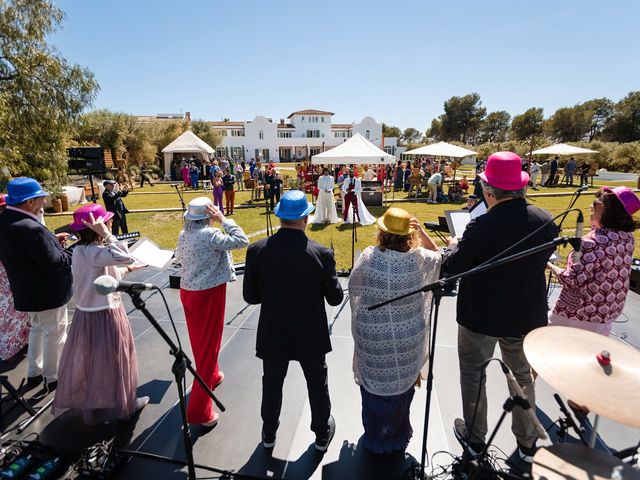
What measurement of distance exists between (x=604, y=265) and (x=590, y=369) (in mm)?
1538

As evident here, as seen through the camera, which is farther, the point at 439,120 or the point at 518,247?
the point at 439,120

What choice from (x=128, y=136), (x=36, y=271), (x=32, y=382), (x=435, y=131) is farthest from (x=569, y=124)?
(x=32, y=382)

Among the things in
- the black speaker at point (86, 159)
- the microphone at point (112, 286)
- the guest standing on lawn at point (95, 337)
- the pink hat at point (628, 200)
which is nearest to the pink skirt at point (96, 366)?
the guest standing on lawn at point (95, 337)

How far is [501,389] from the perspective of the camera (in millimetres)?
3221


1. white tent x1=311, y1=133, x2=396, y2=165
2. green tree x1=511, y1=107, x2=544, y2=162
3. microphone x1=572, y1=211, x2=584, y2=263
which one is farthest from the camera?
green tree x1=511, y1=107, x2=544, y2=162

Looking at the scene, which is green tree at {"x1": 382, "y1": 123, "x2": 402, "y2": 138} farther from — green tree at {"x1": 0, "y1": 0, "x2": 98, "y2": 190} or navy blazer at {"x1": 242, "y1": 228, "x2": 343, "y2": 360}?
navy blazer at {"x1": 242, "y1": 228, "x2": 343, "y2": 360}

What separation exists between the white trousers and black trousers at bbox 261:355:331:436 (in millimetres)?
2250

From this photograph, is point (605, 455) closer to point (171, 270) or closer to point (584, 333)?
point (584, 333)

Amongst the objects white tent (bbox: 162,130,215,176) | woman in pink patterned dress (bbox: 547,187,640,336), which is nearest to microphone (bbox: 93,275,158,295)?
woman in pink patterned dress (bbox: 547,187,640,336)

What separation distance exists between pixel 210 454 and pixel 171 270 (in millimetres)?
4469

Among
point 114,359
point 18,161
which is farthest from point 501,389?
point 18,161

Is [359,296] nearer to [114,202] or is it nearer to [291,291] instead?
[291,291]

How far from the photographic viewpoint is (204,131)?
1574 inches

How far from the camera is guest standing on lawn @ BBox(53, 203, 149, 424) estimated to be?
2.62m
